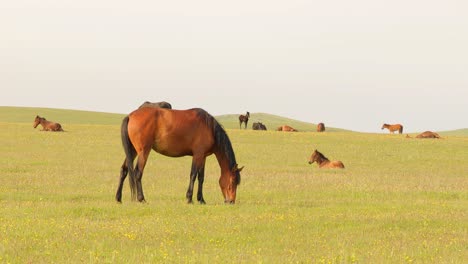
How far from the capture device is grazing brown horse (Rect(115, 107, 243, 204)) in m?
18.4

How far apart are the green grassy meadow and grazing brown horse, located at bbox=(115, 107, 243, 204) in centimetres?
96

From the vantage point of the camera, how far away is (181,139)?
737 inches

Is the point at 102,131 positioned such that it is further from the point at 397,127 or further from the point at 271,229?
the point at 271,229

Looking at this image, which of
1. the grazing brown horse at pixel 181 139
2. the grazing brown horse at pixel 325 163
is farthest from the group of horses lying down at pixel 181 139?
the grazing brown horse at pixel 325 163

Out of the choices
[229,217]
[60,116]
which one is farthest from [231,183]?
[60,116]

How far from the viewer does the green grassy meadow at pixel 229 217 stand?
11125mm

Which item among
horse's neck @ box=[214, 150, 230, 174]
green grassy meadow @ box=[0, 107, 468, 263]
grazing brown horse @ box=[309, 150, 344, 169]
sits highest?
horse's neck @ box=[214, 150, 230, 174]

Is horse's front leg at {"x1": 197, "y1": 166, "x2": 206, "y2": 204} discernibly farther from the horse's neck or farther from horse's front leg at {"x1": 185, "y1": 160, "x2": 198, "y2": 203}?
the horse's neck

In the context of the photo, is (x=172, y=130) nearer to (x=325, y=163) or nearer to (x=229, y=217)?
(x=229, y=217)

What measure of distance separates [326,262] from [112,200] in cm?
966

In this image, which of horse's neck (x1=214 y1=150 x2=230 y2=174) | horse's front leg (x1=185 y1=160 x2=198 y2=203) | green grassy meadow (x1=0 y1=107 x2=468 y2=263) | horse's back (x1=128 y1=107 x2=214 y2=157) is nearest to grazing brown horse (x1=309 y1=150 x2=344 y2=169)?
green grassy meadow (x1=0 y1=107 x2=468 y2=263)

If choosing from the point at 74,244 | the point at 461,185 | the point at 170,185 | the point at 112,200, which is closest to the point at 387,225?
the point at 74,244

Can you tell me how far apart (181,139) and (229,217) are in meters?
4.25

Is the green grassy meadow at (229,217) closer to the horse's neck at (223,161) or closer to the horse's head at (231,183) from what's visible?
the horse's head at (231,183)
